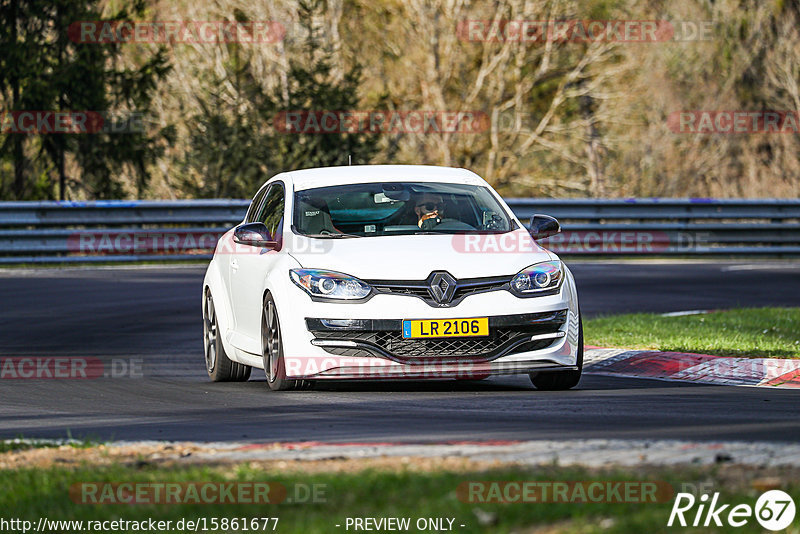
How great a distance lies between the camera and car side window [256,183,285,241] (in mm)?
11148

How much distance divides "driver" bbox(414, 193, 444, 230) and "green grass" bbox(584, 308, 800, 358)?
275 centimetres

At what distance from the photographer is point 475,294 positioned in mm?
9812

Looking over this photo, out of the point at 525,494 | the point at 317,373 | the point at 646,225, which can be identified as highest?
the point at 525,494

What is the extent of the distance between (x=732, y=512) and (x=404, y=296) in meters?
4.88

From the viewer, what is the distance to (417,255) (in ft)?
32.6

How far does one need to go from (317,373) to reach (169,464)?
3.31 meters

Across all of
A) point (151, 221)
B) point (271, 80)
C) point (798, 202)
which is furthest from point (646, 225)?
point (271, 80)

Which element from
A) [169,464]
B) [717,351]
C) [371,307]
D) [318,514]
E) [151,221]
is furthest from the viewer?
[151,221]

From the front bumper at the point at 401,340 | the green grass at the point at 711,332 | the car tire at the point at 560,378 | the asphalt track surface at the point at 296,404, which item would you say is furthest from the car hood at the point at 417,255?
the green grass at the point at 711,332

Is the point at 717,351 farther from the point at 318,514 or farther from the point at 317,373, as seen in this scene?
the point at 318,514

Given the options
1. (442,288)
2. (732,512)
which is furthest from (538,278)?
(732,512)

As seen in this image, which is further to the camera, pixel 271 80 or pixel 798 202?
pixel 271 80

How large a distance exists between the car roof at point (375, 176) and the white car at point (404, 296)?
301mm

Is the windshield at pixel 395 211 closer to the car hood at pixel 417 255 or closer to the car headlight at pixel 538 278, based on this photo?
the car hood at pixel 417 255
